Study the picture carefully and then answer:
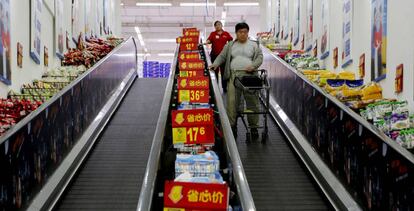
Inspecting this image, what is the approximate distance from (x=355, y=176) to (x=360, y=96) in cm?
197

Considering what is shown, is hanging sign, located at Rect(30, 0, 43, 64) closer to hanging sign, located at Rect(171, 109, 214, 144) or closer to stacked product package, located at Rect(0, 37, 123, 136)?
stacked product package, located at Rect(0, 37, 123, 136)

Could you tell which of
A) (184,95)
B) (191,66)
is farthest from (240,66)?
(191,66)

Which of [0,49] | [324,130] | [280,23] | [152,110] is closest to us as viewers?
[324,130]

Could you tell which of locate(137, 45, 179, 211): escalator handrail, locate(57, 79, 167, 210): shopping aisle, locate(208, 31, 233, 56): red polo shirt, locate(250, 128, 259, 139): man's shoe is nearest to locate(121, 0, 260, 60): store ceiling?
locate(208, 31, 233, 56): red polo shirt

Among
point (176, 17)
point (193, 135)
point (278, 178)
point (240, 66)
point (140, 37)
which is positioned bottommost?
point (278, 178)

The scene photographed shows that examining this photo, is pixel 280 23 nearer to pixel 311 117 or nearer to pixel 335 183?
pixel 311 117

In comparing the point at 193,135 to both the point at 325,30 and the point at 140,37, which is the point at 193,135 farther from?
the point at 140,37

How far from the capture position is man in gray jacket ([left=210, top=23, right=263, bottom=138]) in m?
9.02

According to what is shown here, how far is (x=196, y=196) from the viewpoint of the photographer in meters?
4.43

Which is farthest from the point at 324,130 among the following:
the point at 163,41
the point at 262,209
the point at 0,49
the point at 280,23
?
the point at 163,41

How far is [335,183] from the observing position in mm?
6645

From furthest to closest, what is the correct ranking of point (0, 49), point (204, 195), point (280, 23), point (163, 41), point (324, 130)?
point (163, 41) < point (280, 23) < point (0, 49) < point (324, 130) < point (204, 195)

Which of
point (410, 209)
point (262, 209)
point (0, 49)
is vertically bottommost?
point (262, 209)

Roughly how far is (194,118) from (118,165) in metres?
1.45
